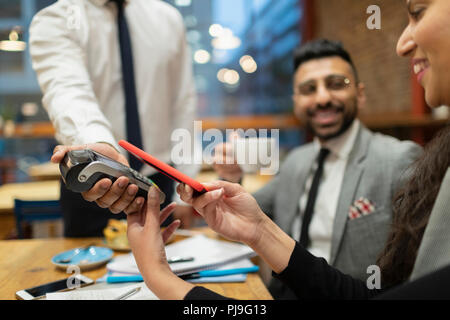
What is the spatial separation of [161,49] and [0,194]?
1706 millimetres

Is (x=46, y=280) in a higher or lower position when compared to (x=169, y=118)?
lower

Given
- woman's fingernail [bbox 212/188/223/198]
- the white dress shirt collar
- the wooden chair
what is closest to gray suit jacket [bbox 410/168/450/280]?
woman's fingernail [bbox 212/188/223/198]

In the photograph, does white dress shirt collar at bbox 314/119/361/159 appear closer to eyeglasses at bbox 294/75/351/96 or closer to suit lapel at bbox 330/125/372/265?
suit lapel at bbox 330/125/372/265

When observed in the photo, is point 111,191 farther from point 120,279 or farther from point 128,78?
point 128,78

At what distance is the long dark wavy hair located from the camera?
65 cm

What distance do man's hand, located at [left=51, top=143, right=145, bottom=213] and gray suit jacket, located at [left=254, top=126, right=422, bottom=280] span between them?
30cm

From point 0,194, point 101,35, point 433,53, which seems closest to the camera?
point 433,53

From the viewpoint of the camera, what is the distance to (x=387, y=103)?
3777 mm

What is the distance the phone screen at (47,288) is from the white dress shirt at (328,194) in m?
0.66

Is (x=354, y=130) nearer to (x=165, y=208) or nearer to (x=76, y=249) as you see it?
(x=165, y=208)

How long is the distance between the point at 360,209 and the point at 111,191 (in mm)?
703

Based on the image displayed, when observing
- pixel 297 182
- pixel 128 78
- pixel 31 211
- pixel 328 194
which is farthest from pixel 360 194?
pixel 31 211

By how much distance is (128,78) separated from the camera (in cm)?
91

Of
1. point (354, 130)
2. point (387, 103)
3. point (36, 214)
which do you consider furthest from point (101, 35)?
point (387, 103)
